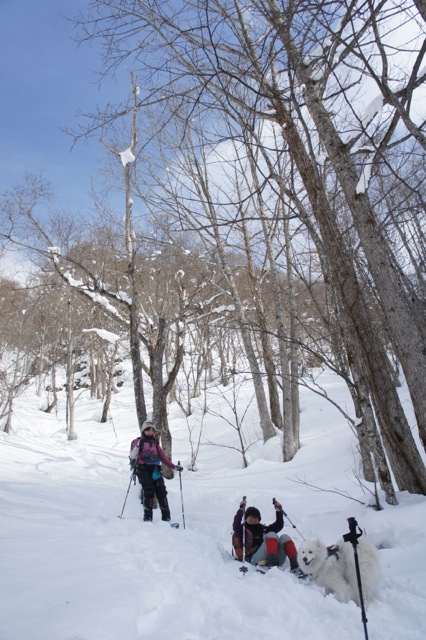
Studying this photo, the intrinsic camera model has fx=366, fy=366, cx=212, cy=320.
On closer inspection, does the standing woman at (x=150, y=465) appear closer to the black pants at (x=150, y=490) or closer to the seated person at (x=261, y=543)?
the black pants at (x=150, y=490)

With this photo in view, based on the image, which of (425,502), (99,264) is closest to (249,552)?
(425,502)

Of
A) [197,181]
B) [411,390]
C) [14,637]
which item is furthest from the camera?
[197,181]

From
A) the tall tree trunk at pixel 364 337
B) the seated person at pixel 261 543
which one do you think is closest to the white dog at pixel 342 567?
the seated person at pixel 261 543

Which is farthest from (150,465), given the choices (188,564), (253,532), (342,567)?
(342,567)

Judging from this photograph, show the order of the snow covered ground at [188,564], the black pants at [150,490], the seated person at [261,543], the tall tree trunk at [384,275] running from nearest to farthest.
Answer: the snow covered ground at [188,564] < the tall tree trunk at [384,275] < the seated person at [261,543] < the black pants at [150,490]

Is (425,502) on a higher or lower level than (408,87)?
lower

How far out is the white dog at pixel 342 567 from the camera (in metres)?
3.11

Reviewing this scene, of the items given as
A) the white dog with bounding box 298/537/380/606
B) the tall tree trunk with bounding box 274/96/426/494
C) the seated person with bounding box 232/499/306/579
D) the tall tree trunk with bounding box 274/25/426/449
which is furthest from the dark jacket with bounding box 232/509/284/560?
the tall tree trunk with bounding box 274/25/426/449

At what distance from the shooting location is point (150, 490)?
6207 mm

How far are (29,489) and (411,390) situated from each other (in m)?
7.40

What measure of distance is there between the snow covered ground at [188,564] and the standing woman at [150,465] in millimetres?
587

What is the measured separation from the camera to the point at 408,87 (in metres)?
3.11

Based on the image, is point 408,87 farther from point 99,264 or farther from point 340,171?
point 99,264

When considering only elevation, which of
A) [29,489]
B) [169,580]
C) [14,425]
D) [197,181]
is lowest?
[169,580]
